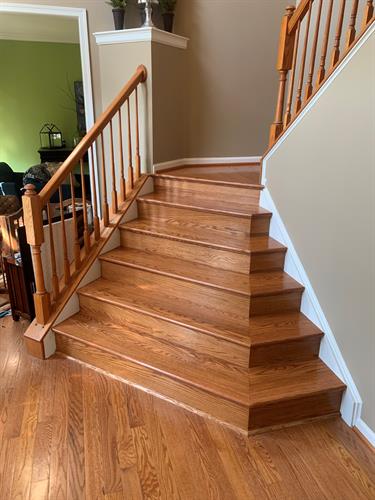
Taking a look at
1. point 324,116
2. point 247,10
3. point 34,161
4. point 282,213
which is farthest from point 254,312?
point 34,161

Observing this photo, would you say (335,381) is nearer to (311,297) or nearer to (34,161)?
(311,297)

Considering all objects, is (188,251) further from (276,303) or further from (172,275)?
(276,303)

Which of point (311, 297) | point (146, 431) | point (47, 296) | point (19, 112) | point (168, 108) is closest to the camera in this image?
point (146, 431)

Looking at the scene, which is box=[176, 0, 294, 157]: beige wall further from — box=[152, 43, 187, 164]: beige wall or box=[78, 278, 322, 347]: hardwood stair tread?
box=[78, 278, 322, 347]: hardwood stair tread

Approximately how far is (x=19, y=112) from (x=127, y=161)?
4424 mm

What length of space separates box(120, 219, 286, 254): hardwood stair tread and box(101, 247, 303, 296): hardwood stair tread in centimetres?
16

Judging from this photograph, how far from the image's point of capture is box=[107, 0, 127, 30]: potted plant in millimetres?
3373

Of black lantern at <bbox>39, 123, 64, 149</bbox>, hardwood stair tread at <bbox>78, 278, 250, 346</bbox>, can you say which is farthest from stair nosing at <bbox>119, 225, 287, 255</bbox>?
black lantern at <bbox>39, 123, 64, 149</bbox>

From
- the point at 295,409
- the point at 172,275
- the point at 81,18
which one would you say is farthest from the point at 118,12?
the point at 295,409

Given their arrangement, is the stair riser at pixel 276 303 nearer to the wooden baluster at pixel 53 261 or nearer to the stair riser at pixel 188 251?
the stair riser at pixel 188 251

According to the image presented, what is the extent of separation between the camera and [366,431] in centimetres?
193

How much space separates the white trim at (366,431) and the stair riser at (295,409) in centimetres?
14

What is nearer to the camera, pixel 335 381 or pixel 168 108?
pixel 335 381

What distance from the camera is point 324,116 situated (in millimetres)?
2162
